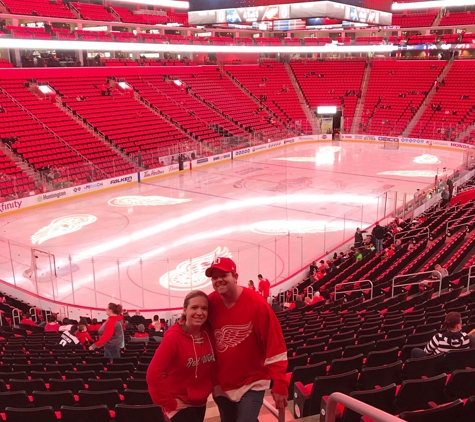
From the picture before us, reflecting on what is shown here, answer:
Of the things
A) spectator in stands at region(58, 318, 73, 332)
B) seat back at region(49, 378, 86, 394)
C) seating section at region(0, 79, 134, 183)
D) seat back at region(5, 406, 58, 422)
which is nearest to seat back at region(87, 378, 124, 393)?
seat back at region(49, 378, 86, 394)

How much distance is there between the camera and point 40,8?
39.2 meters

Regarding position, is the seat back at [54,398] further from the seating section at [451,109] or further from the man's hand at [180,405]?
the seating section at [451,109]

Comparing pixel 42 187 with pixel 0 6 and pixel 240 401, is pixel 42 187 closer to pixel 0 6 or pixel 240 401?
pixel 0 6

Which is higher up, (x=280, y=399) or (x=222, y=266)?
(x=222, y=266)

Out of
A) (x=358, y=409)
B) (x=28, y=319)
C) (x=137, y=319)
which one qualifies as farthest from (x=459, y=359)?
(x=28, y=319)

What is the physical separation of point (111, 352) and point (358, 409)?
5.50 m

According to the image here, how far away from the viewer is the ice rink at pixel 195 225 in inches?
586

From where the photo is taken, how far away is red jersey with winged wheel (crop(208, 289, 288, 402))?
3.24m

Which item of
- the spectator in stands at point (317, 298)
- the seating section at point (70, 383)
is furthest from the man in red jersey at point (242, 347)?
the spectator in stands at point (317, 298)

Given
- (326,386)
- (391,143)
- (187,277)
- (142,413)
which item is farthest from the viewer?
(391,143)

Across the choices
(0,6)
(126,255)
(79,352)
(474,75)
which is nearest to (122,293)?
(126,255)

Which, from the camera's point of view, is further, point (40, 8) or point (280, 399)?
point (40, 8)

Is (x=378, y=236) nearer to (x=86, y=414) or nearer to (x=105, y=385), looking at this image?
(x=105, y=385)

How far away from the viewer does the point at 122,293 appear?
46.9ft
